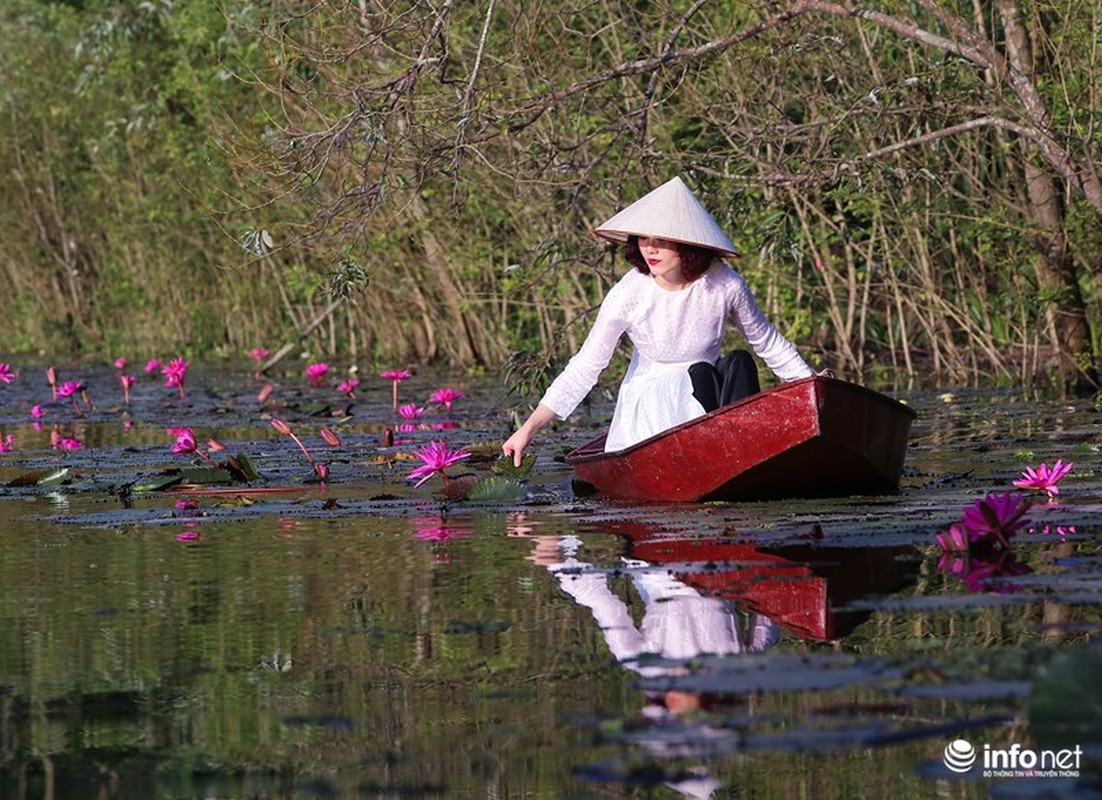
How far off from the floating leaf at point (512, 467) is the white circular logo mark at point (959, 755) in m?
5.54

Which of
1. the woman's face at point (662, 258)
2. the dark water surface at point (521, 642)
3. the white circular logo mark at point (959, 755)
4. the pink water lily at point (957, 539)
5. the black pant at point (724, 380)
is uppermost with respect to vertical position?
the woman's face at point (662, 258)

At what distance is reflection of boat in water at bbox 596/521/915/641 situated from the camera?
18.2 ft

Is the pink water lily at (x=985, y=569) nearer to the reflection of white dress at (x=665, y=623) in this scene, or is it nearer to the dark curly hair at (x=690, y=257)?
the reflection of white dress at (x=665, y=623)

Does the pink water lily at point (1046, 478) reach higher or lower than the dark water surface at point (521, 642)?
higher

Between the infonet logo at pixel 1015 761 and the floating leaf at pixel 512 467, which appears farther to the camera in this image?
the floating leaf at pixel 512 467

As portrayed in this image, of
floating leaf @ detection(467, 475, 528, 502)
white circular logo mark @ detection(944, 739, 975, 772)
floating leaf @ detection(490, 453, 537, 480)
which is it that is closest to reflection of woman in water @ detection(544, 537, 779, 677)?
white circular logo mark @ detection(944, 739, 975, 772)

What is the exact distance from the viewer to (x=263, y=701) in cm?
471

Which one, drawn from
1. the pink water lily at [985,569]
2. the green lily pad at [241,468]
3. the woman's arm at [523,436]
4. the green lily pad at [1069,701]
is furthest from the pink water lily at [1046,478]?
the green lily pad at [1069,701]

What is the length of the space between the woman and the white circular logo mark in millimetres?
5100

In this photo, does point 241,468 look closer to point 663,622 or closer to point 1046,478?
point 1046,478

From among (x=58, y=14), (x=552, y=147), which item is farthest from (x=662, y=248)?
(x=58, y=14)

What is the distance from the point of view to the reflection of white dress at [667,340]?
9164 mm

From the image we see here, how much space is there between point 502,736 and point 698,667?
638 millimetres

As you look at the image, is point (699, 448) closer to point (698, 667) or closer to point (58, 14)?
point (698, 667)
